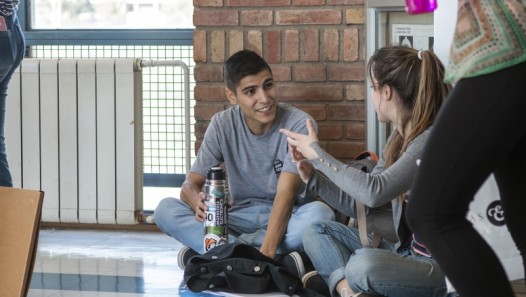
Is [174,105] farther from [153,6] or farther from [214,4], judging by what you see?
[214,4]

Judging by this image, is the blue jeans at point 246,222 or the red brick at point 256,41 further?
the red brick at point 256,41

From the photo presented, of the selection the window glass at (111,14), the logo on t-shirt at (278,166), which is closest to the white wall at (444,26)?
the logo on t-shirt at (278,166)

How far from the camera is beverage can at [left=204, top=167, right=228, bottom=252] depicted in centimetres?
339

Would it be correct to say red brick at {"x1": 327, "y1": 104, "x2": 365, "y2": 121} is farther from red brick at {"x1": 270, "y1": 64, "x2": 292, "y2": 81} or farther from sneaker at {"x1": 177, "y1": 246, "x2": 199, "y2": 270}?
sneaker at {"x1": 177, "y1": 246, "x2": 199, "y2": 270}

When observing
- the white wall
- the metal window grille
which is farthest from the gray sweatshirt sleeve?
the metal window grille

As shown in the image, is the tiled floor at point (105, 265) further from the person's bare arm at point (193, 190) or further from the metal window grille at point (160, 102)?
the metal window grille at point (160, 102)

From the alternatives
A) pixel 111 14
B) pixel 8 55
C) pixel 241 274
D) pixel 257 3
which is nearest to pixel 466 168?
pixel 241 274

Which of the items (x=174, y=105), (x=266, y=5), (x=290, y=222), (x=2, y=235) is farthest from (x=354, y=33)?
(x=2, y=235)

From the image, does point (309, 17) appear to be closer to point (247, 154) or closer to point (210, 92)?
point (210, 92)

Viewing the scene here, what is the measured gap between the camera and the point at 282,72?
404 cm

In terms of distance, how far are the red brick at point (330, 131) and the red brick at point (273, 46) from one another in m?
0.33

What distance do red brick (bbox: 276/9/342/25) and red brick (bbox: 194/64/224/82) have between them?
323 millimetres

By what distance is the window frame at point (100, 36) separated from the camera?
4797 millimetres

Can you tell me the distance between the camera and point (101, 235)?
462 cm
